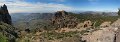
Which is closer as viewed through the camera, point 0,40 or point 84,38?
point 0,40

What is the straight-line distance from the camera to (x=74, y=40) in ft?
152

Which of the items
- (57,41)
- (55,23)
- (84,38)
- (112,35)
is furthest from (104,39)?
(55,23)

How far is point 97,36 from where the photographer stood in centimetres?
4553

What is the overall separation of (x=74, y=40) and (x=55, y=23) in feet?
345

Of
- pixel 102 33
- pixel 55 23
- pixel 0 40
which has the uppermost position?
pixel 0 40

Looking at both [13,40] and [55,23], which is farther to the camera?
[55,23]

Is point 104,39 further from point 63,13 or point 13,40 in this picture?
point 63,13

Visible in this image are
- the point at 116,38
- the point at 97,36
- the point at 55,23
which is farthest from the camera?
the point at 55,23

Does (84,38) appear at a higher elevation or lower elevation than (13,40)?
lower

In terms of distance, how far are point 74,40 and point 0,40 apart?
2417 centimetres

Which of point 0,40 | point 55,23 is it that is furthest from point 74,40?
point 55,23

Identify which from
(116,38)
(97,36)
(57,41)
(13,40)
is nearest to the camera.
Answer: (13,40)

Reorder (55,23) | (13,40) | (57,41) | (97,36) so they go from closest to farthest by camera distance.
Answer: (13,40) < (97,36) < (57,41) < (55,23)

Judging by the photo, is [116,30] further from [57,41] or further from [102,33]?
[57,41]
